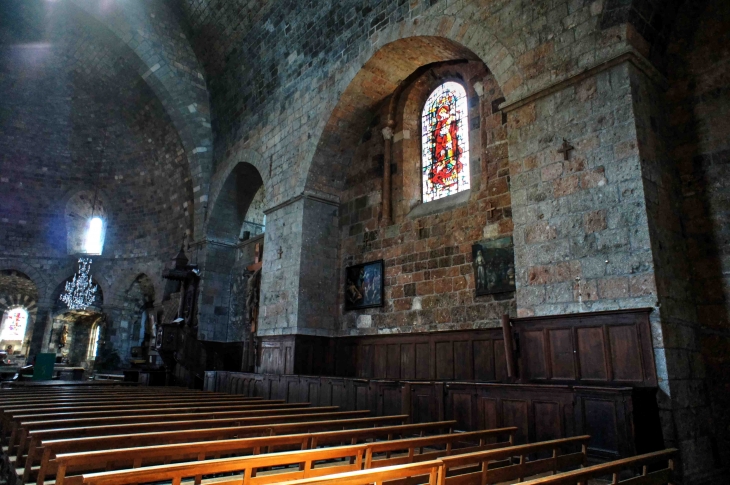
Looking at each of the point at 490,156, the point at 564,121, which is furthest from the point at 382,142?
the point at 564,121

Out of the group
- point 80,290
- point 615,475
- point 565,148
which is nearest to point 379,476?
point 615,475

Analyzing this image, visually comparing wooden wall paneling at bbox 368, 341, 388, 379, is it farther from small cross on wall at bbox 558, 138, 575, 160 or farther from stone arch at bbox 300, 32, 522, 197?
small cross on wall at bbox 558, 138, 575, 160

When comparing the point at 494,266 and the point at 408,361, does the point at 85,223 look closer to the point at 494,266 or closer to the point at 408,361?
the point at 408,361

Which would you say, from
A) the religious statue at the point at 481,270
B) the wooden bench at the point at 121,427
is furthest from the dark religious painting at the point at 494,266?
the wooden bench at the point at 121,427

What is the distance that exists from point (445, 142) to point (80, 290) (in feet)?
44.7

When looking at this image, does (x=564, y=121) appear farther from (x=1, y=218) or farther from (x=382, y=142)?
(x=1, y=218)

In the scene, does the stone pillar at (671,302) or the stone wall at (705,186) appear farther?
the stone wall at (705,186)

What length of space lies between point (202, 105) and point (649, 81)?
A: 37.8 feet

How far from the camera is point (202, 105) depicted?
14.1 metres

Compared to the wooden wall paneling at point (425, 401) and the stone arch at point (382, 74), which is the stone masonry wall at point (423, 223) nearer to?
the stone arch at point (382, 74)

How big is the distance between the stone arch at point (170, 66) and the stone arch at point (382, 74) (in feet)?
16.9

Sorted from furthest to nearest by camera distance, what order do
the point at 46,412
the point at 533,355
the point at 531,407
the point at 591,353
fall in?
the point at 533,355
the point at 591,353
the point at 531,407
the point at 46,412

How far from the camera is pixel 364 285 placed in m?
9.70

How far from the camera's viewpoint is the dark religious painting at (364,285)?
9.40m
